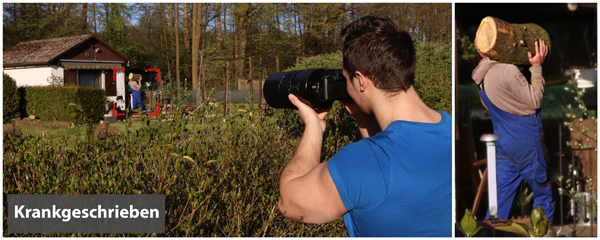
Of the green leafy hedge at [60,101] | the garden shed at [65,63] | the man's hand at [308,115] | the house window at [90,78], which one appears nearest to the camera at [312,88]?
the man's hand at [308,115]

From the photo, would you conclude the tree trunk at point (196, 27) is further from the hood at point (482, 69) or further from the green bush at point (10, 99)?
the hood at point (482, 69)

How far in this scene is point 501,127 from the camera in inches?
63.1

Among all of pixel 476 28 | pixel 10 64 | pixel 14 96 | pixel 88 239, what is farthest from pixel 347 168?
pixel 10 64

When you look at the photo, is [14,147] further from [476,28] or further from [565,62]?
[565,62]

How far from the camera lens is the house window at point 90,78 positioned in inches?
931

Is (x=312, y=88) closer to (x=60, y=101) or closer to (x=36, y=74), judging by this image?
(x=60, y=101)

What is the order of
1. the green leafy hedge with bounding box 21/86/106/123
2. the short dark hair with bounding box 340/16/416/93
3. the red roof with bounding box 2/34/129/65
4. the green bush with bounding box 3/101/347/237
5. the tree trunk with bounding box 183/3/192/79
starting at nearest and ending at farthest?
the short dark hair with bounding box 340/16/416/93 < the green bush with bounding box 3/101/347/237 < the green leafy hedge with bounding box 21/86/106/123 < the red roof with bounding box 2/34/129/65 < the tree trunk with bounding box 183/3/192/79

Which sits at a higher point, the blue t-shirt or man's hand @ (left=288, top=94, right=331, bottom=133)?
man's hand @ (left=288, top=94, right=331, bottom=133)

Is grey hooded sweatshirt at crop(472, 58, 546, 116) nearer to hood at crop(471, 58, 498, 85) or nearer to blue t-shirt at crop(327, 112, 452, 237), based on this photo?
hood at crop(471, 58, 498, 85)

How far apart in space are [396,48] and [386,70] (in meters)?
0.08

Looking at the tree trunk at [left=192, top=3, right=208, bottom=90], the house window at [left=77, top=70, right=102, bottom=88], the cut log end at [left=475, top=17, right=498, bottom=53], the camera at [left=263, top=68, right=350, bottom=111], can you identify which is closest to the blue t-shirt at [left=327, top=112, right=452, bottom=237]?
the cut log end at [left=475, top=17, right=498, bottom=53]

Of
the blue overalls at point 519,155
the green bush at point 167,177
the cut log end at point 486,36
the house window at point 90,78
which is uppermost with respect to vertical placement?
the house window at point 90,78

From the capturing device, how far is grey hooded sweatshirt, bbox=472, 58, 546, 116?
153 centimetres

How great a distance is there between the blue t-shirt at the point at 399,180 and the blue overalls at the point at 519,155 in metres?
0.16
